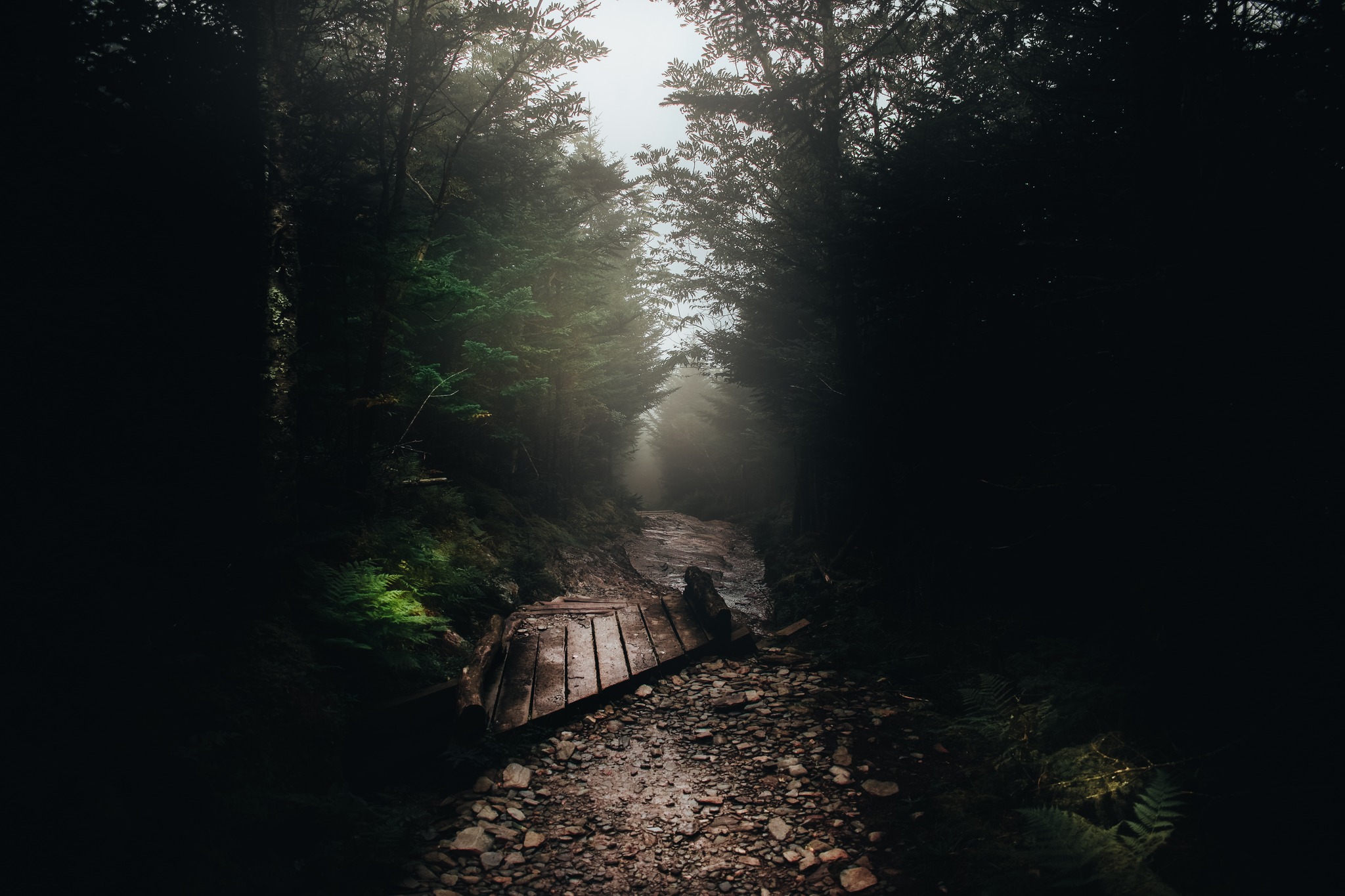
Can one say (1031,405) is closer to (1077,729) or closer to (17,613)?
(1077,729)

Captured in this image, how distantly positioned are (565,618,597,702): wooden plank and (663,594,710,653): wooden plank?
1251 mm

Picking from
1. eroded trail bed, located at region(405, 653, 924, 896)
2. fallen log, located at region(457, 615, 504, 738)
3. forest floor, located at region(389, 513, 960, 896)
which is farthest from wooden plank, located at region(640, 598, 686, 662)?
fallen log, located at region(457, 615, 504, 738)

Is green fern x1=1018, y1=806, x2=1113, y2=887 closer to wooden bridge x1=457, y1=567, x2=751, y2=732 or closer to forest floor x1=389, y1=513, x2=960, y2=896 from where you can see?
forest floor x1=389, y1=513, x2=960, y2=896

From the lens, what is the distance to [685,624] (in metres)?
7.80

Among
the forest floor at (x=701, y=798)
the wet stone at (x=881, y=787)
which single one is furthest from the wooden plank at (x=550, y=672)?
the wet stone at (x=881, y=787)

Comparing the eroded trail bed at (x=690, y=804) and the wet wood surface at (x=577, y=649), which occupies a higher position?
the wet wood surface at (x=577, y=649)

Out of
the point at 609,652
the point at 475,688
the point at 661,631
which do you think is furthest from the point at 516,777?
the point at 661,631

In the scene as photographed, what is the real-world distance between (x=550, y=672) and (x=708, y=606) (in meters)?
2.70

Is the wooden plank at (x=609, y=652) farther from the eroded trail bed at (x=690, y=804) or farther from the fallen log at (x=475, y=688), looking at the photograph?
the fallen log at (x=475, y=688)

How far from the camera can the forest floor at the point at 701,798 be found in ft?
11.4

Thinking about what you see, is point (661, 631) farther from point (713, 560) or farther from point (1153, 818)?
point (713, 560)

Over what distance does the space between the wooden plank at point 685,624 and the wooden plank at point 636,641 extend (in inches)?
18.6

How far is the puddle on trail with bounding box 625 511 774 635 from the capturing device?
10.8m

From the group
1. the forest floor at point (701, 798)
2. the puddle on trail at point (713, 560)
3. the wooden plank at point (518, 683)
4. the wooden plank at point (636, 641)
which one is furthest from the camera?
the puddle on trail at point (713, 560)
